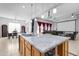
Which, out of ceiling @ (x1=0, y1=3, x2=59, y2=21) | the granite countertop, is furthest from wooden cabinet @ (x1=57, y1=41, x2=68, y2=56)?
ceiling @ (x1=0, y1=3, x2=59, y2=21)

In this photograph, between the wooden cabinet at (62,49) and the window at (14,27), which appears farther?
the window at (14,27)

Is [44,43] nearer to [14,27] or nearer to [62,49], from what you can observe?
[62,49]

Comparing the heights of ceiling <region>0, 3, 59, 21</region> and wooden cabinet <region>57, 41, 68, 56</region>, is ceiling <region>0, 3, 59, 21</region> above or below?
above

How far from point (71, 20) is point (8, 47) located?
80.9 inches

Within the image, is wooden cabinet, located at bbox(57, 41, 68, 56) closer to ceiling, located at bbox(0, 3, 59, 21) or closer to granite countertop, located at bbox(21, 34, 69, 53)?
granite countertop, located at bbox(21, 34, 69, 53)

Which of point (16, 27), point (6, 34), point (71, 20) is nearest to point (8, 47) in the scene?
point (6, 34)

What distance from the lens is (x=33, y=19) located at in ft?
7.87

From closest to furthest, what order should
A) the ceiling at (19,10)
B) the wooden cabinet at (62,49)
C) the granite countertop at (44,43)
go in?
the granite countertop at (44,43), the wooden cabinet at (62,49), the ceiling at (19,10)

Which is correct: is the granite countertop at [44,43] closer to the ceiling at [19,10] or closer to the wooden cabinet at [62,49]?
the wooden cabinet at [62,49]

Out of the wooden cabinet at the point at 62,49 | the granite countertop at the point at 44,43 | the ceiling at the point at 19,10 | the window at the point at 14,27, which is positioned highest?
the ceiling at the point at 19,10

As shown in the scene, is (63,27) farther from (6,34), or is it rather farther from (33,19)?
(6,34)

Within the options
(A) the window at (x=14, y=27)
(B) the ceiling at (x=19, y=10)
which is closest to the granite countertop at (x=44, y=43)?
(A) the window at (x=14, y=27)

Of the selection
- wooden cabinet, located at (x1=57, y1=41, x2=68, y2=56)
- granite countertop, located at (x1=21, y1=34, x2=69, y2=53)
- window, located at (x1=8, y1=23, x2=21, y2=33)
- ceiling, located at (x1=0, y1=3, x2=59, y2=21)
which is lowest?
wooden cabinet, located at (x1=57, y1=41, x2=68, y2=56)

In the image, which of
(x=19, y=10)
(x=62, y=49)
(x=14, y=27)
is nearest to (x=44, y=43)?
(x=62, y=49)
